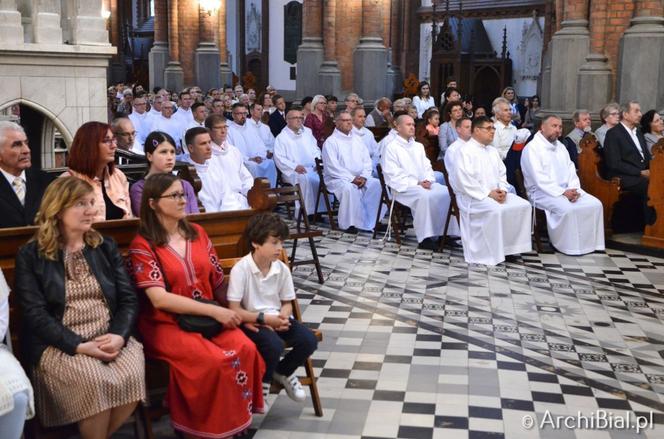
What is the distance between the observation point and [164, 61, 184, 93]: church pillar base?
23.7 metres

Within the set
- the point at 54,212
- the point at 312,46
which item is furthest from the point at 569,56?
the point at 54,212

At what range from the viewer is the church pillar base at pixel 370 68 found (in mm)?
18172

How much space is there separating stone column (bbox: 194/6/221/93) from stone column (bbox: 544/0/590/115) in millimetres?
11766

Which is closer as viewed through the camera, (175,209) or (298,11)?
(175,209)

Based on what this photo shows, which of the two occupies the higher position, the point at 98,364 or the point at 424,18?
the point at 424,18

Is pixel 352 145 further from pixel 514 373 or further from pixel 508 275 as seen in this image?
pixel 514 373

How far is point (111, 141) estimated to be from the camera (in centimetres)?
549

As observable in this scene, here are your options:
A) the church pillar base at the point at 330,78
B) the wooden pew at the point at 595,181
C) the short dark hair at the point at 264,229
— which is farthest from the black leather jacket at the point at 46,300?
the church pillar base at the point at 330,78

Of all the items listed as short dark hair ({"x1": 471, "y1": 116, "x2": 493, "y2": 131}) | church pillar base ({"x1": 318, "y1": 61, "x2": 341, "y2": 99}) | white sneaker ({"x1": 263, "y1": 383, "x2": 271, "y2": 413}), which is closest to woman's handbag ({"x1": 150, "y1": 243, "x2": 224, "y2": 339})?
white sneaker ({"x1": 263, "y1": 383, "x2": 271, "y2": 413})

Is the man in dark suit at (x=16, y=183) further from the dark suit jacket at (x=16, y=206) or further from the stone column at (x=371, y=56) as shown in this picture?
the stone column at (x=371, y=56)

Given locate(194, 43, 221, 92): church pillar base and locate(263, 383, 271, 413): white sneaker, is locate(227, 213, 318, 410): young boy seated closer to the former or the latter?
locate(263, 383, 271, 413): white sneaker

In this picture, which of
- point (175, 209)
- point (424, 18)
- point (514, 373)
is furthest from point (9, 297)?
point (424, 18)

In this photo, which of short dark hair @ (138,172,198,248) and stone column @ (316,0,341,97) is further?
stone column @ (316,0,341,97)

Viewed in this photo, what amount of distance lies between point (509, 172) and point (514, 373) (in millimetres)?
5320
